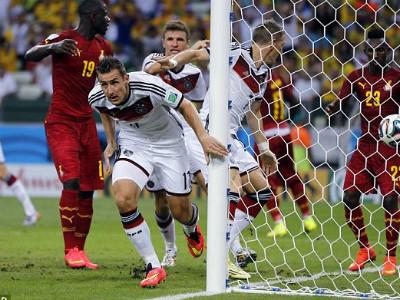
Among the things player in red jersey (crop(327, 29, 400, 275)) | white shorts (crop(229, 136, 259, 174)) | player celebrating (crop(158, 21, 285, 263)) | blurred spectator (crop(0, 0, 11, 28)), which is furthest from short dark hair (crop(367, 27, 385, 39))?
blurred spectator (crop(0, 0, 11, 28))

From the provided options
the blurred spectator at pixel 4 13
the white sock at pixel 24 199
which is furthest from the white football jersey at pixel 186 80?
the blurred spectator at pixel 4 13

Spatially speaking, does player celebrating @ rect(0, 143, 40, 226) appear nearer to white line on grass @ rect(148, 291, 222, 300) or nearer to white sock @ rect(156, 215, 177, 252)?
white sock @ rect(156, 215, 177, 252)

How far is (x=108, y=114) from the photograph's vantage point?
832cm

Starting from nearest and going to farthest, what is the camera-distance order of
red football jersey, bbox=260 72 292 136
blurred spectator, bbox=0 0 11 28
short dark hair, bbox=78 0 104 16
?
short dark hair, bbox=78 0 104 16 → red football jersey, bbox=260 72 292 136 → blurred spectator, bbox=0 0 11 28

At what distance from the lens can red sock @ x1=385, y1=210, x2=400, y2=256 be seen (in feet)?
30.4

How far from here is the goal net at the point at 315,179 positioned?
830 cm

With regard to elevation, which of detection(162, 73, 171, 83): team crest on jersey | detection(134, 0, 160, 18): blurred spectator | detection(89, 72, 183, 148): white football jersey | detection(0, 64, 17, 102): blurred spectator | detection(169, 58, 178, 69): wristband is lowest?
detection(89, 72, 183, 148): white football jersey

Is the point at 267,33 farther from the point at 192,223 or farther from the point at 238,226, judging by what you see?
the point at 192,223

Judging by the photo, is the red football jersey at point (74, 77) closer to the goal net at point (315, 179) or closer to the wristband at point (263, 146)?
the goal net at point (315, 179)

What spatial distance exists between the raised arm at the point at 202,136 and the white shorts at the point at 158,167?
68 cm

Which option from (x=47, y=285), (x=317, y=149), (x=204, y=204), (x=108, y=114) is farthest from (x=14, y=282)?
(x=317, y=149)

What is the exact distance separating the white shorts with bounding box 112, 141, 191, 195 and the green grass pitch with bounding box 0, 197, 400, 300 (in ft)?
2.56

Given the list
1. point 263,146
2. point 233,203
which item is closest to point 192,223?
point 233,203

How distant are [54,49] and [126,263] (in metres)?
2.11
